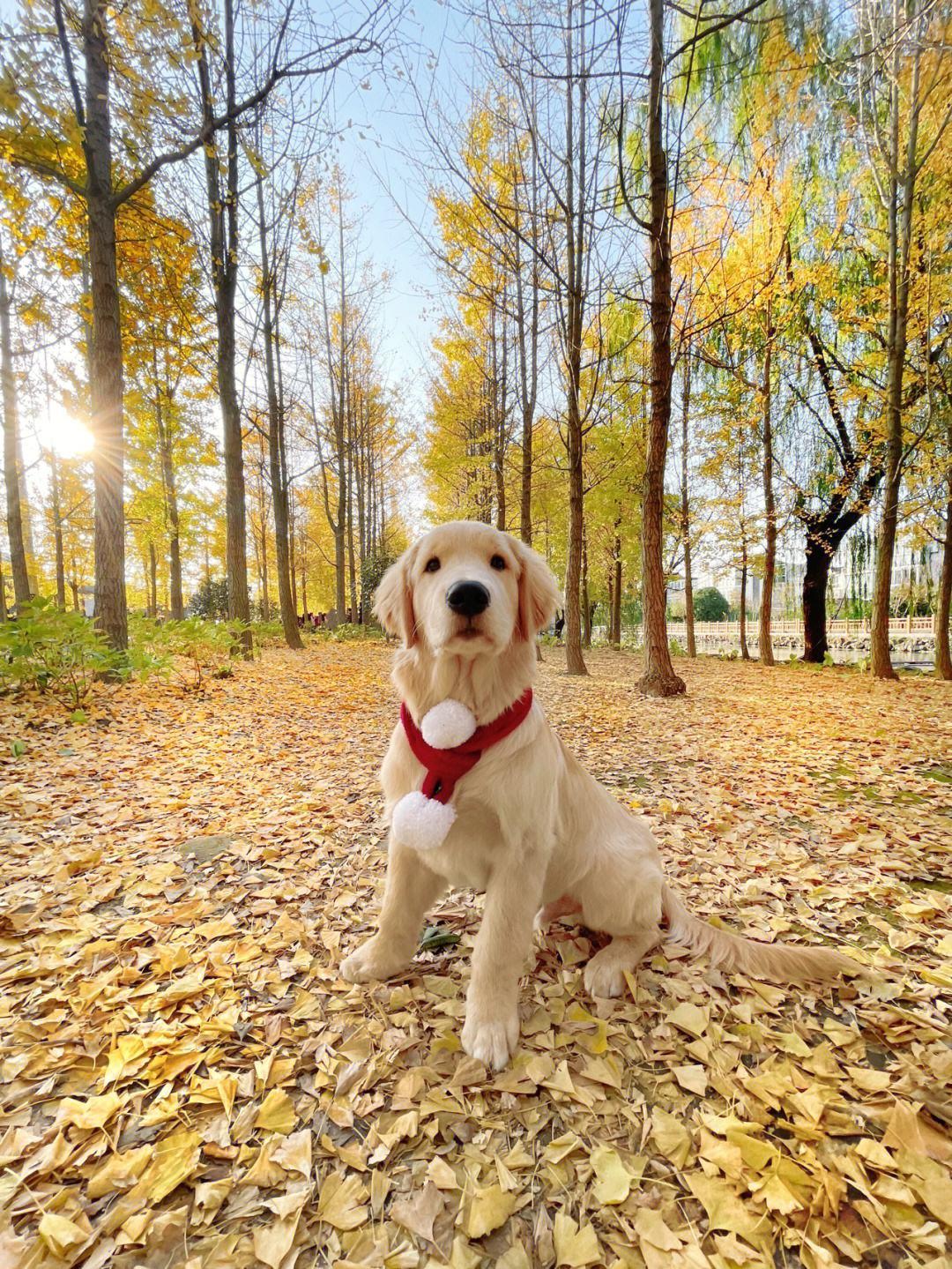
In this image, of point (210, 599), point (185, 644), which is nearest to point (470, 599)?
point (185, 644)

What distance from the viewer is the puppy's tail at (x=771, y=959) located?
6.34ft

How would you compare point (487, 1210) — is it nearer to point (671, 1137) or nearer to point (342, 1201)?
point (342, 1201)

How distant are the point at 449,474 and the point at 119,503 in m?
10.3

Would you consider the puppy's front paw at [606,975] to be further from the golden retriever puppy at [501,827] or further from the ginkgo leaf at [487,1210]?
the ginkgo leaf at [487,1210]

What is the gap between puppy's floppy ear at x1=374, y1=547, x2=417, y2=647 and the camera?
2.10 m

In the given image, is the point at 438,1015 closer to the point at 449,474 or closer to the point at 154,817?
the point at 154,817

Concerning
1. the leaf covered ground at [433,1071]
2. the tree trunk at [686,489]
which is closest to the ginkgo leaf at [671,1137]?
the leaf covered ground at [433,1071]

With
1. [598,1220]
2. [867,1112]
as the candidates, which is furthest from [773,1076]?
[598,1220]

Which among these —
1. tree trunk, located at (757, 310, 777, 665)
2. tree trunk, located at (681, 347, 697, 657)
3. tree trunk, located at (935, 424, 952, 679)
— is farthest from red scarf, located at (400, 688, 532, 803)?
tree trunk, located at (681, 347, 697, 657)

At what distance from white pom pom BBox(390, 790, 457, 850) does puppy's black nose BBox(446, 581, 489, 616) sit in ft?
2.16

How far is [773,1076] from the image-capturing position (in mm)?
1549

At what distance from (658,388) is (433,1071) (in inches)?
321

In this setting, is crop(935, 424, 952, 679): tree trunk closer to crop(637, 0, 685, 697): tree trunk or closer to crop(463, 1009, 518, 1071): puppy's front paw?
crop(637, 0, 685, 697): tree trunk

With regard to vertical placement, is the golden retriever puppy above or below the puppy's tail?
above
